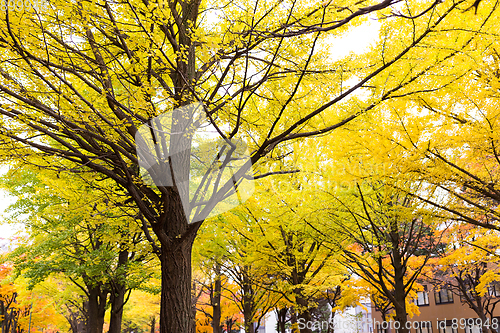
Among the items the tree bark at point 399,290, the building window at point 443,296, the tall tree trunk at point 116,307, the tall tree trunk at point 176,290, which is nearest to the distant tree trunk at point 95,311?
the tall tree trunk at point 116,307

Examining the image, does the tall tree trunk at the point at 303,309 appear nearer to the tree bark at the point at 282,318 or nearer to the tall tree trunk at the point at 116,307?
the tree bark at the point at 282,318

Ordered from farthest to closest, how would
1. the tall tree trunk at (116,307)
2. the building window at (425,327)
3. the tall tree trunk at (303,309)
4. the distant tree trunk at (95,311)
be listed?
the building window at (425,327) < the tall tree trunk at (116,307) < the distant tree trunk at (95,311) < the tall tree trunk at (303,309)

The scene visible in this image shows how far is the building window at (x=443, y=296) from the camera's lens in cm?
2614

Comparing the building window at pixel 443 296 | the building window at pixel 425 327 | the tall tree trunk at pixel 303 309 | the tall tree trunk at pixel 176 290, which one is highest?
the tall tree trunk at pixel 176 290

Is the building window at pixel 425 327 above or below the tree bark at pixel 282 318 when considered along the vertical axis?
below

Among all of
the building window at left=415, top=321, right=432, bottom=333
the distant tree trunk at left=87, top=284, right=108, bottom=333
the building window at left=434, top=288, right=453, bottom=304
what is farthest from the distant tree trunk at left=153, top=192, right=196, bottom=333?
the building window at left=415, top=321, right=432, bottom=333

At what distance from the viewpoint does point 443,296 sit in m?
26.8

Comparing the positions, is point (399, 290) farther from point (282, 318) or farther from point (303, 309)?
point (282, 318)

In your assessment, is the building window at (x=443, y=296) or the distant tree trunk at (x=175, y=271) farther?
the building window at (x=443, y=296)

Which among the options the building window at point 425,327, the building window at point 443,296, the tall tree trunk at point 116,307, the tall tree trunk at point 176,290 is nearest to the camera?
the tall tree trunk at point 176,290

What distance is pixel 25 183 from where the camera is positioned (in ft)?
42.8

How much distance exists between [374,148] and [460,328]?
2427 centimetres

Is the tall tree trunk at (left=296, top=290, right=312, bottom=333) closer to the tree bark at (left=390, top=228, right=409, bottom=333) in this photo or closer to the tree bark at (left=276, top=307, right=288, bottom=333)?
the tree bark at (left=390, top=228, right=409, bottom=333)

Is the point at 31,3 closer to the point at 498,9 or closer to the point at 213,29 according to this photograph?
the point at 213,29
